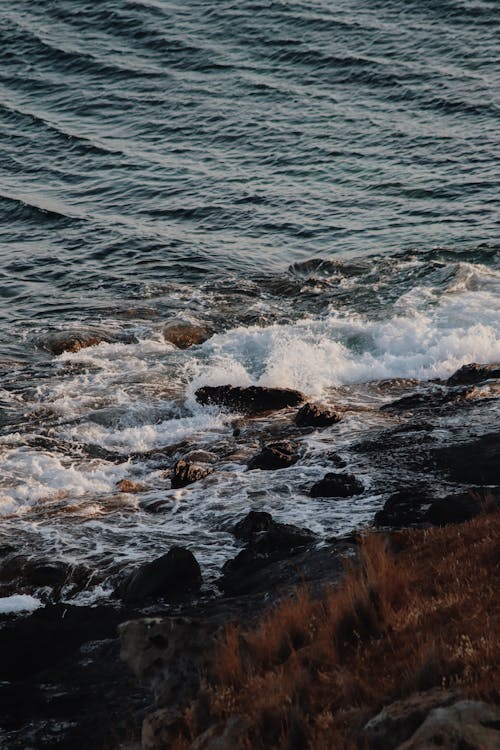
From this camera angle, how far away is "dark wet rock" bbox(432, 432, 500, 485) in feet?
46.0

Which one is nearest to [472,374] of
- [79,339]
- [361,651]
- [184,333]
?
[184,333]

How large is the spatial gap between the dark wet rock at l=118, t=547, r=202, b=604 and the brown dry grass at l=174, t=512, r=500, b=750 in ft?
7.65

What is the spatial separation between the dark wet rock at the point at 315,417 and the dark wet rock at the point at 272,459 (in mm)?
1777

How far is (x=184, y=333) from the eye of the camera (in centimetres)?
2391

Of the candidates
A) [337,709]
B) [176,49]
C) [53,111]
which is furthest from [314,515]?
[176,49]

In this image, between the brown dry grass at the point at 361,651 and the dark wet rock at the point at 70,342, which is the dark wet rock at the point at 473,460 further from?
the dark wet rock at the point at 70,342

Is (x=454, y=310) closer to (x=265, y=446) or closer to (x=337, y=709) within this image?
(x=265, y=446)

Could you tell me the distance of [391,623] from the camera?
7922 millimetres

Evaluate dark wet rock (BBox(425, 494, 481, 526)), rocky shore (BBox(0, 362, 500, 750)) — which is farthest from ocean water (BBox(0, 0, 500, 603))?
dark wet rock (BBox(425, 494, 481, 526))

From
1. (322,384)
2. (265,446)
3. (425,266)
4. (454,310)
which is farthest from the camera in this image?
(425,266)

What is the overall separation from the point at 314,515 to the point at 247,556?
73.2 inches

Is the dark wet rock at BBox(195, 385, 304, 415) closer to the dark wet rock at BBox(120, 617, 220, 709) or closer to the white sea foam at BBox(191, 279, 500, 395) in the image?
the white sea foam at BBox(191, 279, 500, 395)

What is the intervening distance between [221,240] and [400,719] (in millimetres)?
24771

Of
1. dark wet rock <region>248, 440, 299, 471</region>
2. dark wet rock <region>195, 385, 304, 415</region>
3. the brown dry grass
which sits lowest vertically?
→ dark wet rock <region>195, 385, 304, 415</region>
